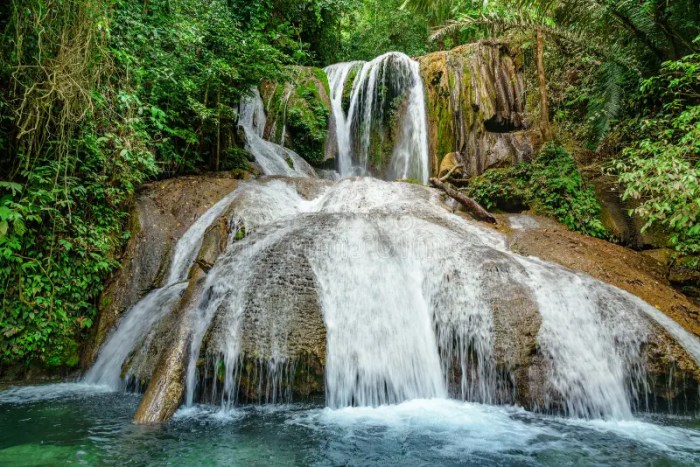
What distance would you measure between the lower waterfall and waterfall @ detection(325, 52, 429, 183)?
7298 millimetres

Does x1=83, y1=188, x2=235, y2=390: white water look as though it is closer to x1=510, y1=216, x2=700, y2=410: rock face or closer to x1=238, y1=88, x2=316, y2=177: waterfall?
x1=238, y1=88, x2=316, y2=177: waterfall

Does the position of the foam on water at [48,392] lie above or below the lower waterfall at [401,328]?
below

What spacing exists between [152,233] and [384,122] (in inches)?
A: 332

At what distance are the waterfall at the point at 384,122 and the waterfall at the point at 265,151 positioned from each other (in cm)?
188

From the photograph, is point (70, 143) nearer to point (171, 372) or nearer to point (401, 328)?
point (171, 372)

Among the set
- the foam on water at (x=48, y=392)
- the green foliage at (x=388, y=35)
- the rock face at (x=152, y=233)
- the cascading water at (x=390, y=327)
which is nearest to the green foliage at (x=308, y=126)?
the rock face at (x=152, y=233)

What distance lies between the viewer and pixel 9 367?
5.25 metres

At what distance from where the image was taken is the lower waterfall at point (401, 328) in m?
4.18

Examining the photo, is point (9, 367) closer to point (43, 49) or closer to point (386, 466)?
point (43, 49)

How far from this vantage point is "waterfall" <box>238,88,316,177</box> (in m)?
10.6

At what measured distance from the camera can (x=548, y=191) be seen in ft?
26.9

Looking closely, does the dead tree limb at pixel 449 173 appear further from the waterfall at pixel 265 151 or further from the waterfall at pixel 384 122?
the waterfall at pixel 265 151

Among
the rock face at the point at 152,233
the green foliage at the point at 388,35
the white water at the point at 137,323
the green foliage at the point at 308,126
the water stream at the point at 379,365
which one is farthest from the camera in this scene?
the green foliage at the point at 388,35

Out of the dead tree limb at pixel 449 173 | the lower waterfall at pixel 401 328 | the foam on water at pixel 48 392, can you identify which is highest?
the dead tree limb at pixel 449 173
